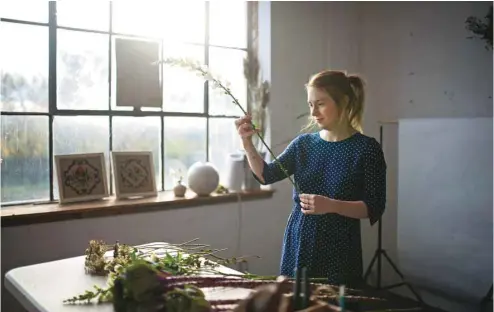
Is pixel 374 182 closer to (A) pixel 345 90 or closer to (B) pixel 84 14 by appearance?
(A) pixel 345 90

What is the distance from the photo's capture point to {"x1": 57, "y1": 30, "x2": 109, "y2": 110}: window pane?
236 centimetres

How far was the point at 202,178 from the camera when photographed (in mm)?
2580

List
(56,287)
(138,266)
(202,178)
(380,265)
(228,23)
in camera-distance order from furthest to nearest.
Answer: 1. (380,265)
2. (228,23)
3. (202,178)
4. (56,287)
5. (138,266)

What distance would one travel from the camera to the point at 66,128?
2.39 m

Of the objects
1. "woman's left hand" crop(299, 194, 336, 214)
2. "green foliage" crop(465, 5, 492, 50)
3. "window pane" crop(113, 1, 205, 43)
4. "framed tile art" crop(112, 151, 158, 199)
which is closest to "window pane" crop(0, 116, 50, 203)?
"framed tile art" crop(112, 151, 158, 199)

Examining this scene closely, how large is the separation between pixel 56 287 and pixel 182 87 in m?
1.77

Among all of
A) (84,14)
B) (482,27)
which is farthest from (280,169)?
(482,27)

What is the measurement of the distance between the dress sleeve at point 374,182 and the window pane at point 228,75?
5.02ft

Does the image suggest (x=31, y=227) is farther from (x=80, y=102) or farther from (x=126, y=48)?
(x=126, y=48)

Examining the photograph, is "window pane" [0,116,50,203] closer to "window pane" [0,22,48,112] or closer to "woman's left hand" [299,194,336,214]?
"window pane" [0,22,48,112]

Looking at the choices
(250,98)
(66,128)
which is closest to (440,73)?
(250,98)

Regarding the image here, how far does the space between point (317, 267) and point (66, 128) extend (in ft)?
4.93

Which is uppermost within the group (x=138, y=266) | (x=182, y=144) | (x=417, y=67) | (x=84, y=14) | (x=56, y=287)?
(x=84, y=14)

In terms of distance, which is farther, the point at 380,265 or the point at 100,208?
the point at 380,265
